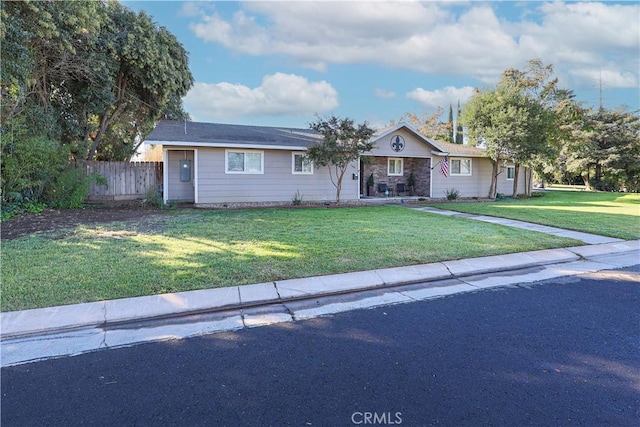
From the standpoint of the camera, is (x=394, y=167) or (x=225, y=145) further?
(x=394, y=167)

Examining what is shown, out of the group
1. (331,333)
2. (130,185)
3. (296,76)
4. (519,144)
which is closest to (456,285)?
(331,333)

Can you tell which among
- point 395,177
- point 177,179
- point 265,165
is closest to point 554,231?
point 265,165

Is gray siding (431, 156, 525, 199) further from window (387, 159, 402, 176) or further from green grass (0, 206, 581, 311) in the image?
green grass (0, 206, 581, 311)

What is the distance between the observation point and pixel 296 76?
22.3 meters

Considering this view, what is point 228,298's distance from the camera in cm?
467

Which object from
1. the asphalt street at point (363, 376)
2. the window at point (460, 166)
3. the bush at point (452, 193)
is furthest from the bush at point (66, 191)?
the window at point (460, 166)

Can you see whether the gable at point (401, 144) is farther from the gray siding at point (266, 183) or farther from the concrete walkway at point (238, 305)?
the concrete walkway at point (238, 305)

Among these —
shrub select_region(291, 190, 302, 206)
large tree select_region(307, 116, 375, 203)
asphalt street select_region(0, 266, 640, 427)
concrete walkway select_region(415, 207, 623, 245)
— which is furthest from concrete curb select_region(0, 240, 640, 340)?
shrub select_region(291, 190, 302, 206)

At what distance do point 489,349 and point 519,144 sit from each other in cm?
1882

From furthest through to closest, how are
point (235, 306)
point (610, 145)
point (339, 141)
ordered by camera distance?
point (610, 145) < point (339, 141) < point (235, 306)

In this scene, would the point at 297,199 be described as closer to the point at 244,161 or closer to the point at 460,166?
the point at 244,161

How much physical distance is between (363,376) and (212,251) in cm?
450

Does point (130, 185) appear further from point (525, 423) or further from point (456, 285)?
point (525, 423)

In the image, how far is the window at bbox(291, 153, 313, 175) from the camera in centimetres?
1611
